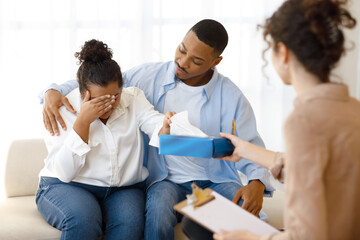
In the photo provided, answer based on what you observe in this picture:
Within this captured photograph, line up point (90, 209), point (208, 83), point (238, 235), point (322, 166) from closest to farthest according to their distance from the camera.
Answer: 1. point (322, 166)
2. point (238, 235)
3. point (90, 209)
4. point (208, 83)

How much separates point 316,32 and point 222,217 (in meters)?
0.51

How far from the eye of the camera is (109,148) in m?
1.64

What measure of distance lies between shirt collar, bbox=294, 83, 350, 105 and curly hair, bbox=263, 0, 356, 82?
4 centimetres

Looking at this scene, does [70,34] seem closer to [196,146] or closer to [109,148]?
[109,148]

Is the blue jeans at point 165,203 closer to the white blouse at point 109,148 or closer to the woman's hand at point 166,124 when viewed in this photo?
the white blouse at point 109,148

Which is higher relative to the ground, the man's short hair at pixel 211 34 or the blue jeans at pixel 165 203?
the man's short hair at pixel 211 34

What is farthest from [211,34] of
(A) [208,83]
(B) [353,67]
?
(B) [353,67]

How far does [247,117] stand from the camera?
185 cm

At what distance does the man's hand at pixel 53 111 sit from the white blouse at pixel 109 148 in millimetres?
22

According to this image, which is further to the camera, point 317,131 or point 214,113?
point 214,113

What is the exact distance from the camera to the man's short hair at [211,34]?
1.73 m

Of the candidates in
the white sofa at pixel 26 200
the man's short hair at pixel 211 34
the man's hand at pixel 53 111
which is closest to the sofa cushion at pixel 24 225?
the white sofa at pixel 26 200

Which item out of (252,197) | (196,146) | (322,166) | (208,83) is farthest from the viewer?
(208,83)

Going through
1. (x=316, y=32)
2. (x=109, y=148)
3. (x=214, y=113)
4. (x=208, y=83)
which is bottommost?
(x=109, y=148)
